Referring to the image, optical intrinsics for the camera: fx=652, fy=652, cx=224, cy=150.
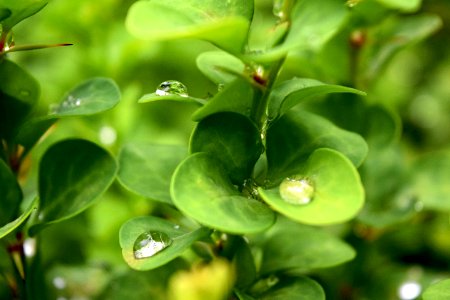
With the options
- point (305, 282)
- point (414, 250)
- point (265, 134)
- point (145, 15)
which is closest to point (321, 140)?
point (265, 134)

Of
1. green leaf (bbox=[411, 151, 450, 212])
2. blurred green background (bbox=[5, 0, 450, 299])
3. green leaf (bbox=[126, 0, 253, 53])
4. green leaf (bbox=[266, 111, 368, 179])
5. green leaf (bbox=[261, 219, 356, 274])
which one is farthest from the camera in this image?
green leaf (bbox=[411, 151, 450, 212])

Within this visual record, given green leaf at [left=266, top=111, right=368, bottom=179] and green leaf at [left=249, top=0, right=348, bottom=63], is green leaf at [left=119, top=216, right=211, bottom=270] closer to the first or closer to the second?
green leaf at [left=266, top=111, right=368, bottom=179]

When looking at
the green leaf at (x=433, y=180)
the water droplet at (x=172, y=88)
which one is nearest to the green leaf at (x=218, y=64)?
the water droplet at (x=172, y=88)

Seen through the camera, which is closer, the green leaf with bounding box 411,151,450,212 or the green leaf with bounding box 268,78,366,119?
the green leaf with bounding box 268,78,366,119

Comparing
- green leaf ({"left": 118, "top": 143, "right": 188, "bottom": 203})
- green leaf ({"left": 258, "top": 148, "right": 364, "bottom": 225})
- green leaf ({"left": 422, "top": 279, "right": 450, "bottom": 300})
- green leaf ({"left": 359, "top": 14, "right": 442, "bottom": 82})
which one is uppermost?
green leaf ({"left": 258, "top": 148, "right": 364, "bottom": 225})

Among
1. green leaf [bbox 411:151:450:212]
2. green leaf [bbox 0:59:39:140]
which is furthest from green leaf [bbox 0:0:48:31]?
green leaf [bbox 411:151:450:212]

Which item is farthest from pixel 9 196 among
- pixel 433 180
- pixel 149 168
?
pixel 433 180
